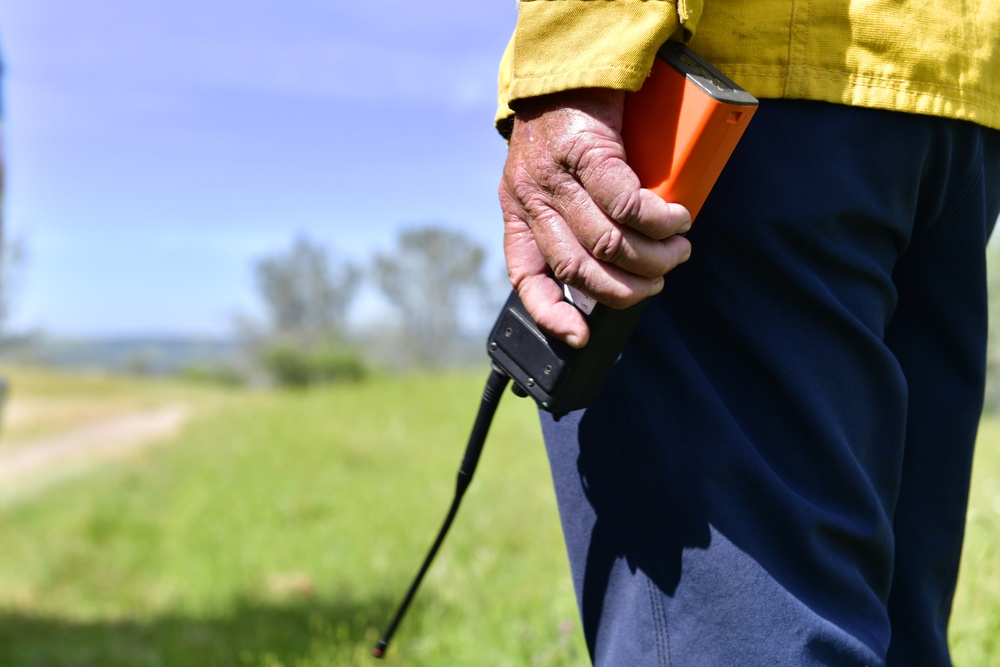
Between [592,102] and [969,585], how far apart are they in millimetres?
1878

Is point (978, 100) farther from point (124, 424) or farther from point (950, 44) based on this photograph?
point (124, 424)

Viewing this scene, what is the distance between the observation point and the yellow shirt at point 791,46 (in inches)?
37.5

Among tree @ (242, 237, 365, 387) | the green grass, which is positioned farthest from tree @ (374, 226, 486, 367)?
the green grass

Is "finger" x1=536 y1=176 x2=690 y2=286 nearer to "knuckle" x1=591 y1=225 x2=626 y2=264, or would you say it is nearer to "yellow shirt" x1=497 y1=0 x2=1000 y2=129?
"knuckle" x1=591 y1=225 x2=626 y2=264

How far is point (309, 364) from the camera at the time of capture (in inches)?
1072

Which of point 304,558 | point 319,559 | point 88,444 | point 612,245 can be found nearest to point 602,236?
point 612,245

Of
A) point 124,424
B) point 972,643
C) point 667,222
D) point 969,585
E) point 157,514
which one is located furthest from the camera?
point 124,424

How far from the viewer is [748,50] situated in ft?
3.29

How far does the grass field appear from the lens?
96.5 inches

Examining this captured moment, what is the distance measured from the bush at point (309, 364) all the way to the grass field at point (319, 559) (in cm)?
1769

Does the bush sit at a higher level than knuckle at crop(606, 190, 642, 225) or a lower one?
lower

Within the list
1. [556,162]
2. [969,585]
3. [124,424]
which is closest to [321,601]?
[969,585]

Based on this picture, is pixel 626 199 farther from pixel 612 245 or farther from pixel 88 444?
pixel 88 444

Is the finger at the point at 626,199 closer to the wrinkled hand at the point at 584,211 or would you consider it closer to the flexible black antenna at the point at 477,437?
the wrinkled hand at the point at 584,211
